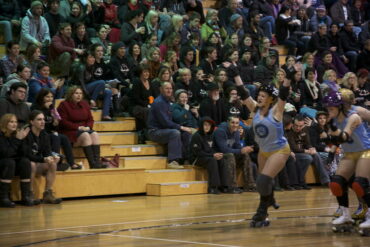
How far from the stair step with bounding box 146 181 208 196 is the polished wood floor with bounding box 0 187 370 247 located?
224 millimetres

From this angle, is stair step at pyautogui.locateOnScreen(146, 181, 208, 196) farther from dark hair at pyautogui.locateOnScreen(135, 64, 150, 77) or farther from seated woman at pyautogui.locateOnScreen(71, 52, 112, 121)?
dark hair at pyautogui.locateOnScreen(135, 64, 150, 77)

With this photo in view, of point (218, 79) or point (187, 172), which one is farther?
point (218, 79)

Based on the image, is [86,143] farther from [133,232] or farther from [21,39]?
[133,232]

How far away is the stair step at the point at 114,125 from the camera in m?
13.4

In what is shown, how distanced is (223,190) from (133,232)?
473 cm

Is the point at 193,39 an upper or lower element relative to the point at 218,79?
upper

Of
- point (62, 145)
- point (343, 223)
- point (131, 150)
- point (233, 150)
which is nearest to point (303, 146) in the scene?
point (233, 150)

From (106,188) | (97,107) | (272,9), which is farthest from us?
(272,9)

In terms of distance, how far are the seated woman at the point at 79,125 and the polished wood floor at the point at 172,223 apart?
0.83 metres

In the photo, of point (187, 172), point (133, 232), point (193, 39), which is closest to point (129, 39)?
point (193, 39)

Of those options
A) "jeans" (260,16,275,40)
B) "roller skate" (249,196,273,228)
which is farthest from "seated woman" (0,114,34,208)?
"jeans" (260,16,275,40)

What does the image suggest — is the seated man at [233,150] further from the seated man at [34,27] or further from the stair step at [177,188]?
the seated man at [34,27]

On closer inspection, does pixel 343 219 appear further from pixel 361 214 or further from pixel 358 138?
pixel 358 138

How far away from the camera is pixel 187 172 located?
1286 cm
